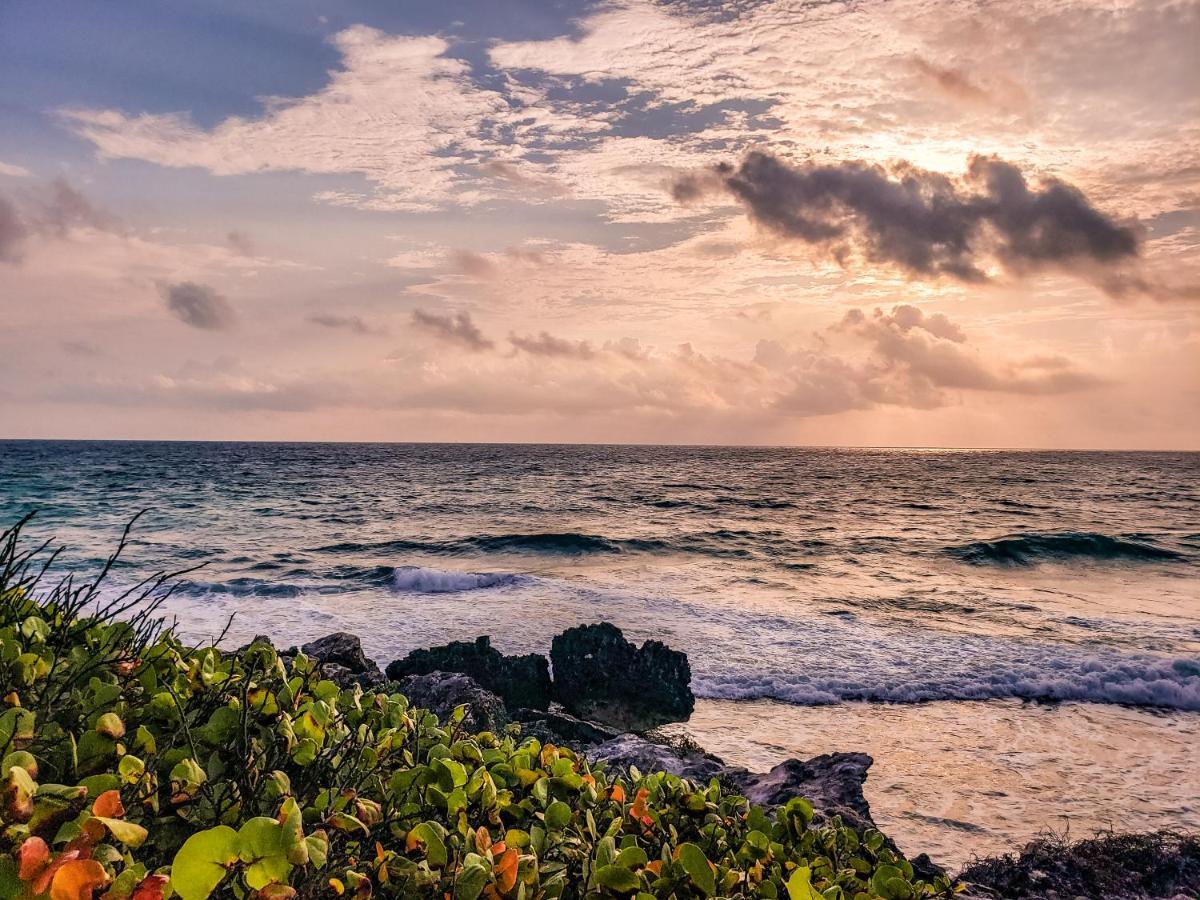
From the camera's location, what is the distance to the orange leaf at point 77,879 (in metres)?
1.22

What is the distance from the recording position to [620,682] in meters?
11.0

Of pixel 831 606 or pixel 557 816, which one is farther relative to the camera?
pixel 831 606

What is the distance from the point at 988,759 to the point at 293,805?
35.8 feet

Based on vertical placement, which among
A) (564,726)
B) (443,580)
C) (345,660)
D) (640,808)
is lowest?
(443,580)

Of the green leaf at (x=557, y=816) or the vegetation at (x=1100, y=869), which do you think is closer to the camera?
the green leaf at (x=557, y=816)

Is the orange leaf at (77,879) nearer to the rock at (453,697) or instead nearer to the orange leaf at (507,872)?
the orange leaf at (507,872)

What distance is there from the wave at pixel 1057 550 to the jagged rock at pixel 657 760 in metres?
24.1

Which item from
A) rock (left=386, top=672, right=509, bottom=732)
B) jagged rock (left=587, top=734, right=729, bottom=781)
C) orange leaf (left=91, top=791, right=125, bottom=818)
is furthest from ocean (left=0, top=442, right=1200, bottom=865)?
orange leaf (left=91, top=791, right=125, bottom=818)

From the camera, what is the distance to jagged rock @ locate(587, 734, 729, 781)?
657 cm

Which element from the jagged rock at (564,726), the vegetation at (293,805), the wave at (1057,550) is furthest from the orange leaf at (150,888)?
the wave at (1057,550)

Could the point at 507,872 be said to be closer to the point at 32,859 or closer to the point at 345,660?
the point at 32,859

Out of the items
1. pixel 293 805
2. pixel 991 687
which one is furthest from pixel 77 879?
pixel 991 687

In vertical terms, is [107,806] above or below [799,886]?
above

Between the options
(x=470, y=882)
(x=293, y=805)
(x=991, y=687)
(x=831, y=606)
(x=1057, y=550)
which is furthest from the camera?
(x=1057, y=550)
